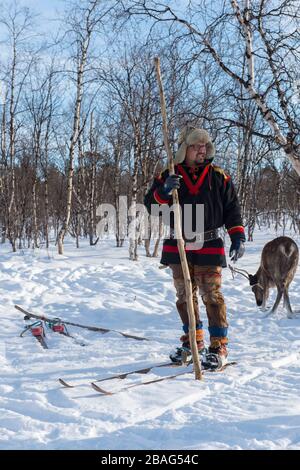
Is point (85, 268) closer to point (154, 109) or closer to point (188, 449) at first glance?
point (154, 109)

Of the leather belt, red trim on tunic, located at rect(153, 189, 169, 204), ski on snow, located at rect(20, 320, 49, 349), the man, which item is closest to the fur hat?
the man

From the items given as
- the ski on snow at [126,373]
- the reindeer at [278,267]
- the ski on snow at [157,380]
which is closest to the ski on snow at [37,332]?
the ski on snow at [126,373]

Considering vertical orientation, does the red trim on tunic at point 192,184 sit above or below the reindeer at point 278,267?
above

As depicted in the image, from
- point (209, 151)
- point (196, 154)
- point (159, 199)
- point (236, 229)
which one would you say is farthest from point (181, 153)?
point (236, 229)

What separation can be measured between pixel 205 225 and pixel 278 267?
3942mm

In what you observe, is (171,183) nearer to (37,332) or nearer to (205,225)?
(205,225)

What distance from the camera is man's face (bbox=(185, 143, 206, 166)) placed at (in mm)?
4105

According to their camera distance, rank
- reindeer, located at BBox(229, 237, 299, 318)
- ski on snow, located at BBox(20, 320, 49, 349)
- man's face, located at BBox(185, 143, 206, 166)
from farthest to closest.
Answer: reindeer, located at BBox(229, 237, 299, 318) → ski on snow, located at BBox(20, 320, 49, 349) → man's face, located at BBox(185, 143, 206, 166)

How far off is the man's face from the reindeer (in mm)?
3672

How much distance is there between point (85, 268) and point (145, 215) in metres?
5.15

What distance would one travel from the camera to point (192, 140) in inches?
161

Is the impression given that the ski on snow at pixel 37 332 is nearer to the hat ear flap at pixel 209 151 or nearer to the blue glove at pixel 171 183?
the blue glove at pixel 171 183

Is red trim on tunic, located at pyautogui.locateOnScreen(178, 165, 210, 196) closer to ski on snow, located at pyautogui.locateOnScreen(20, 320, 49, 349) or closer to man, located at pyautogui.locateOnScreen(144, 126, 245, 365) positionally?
man, located at pyautogui.locateOnScreen(144, 126, 245, 365)

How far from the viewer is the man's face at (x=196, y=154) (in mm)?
4105
